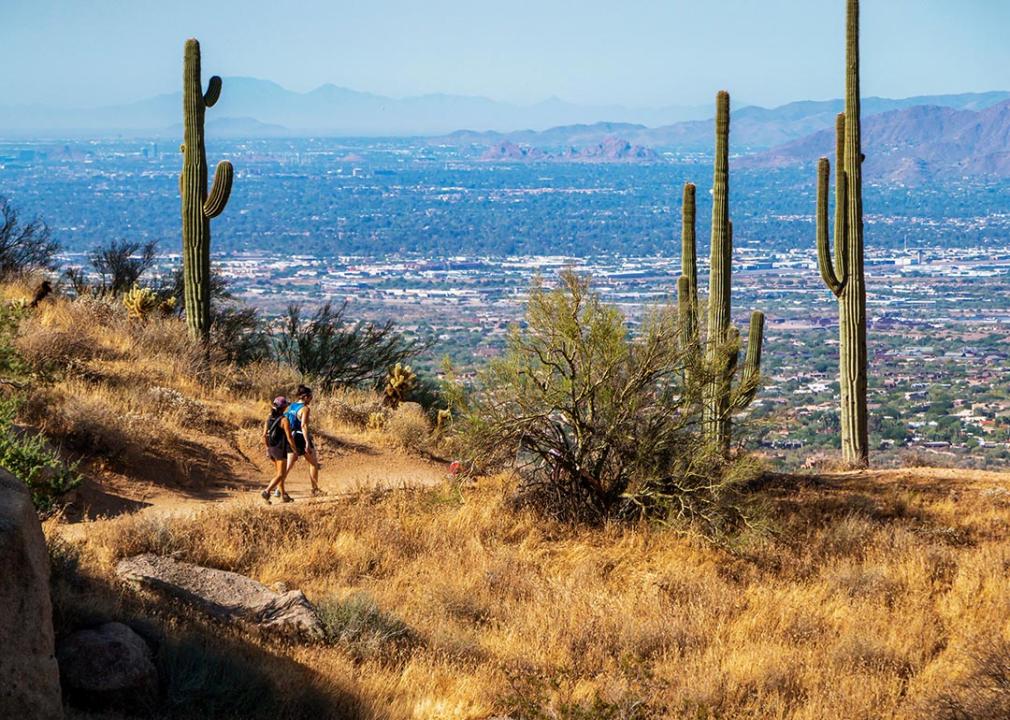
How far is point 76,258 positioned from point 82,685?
9374cm

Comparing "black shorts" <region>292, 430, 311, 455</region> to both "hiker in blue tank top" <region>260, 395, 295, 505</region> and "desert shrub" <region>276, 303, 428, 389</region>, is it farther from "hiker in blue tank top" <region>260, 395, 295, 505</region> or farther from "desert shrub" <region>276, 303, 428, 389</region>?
"desert shrub" <region>276, 303, 428, 389</region>

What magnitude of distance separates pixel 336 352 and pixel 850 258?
30.2ft

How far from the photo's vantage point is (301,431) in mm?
13477

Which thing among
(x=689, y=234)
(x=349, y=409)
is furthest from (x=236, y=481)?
(x=689, y=234)

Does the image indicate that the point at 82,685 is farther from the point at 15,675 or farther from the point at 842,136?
the point at 842,136

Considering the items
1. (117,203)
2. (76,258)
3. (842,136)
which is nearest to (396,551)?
(842,136)

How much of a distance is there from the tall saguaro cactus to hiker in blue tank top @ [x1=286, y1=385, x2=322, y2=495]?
607cm

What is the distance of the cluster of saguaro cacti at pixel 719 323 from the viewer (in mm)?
13578

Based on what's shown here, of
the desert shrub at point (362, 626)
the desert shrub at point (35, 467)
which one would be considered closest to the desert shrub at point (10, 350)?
the desert shrub at point (35, 467)

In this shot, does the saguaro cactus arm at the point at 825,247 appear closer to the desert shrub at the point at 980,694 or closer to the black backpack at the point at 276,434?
the black backpack at the point at 276,434

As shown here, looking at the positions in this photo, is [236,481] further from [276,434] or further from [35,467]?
[35,467]

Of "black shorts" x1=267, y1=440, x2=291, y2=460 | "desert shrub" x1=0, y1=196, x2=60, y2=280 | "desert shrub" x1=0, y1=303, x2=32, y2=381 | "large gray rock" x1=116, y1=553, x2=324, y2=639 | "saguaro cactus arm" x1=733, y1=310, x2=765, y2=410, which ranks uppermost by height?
"desert shrub" x1=0, y1=196, x2=60, y2=280

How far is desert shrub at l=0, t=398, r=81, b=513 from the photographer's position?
11164mm

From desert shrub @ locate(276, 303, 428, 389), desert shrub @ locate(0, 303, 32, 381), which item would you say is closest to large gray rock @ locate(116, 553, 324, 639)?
desert shrub @ locate(0, 303, 32, 381)
